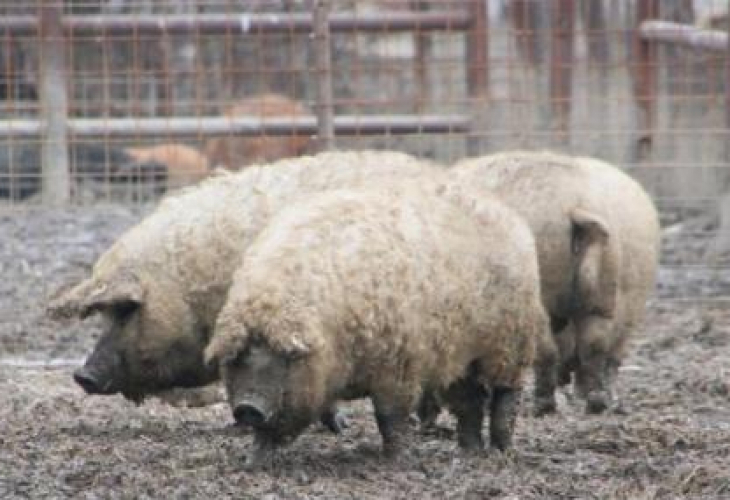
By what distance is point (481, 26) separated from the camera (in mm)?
12805

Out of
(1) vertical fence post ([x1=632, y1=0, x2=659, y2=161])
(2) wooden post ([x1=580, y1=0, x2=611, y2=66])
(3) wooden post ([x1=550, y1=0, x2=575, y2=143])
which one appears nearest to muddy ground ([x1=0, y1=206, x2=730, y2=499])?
(1) vertical fence post ([x1=632, y1=0, x2=659, y2=161])

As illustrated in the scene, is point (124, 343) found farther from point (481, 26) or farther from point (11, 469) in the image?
point (481, 26)

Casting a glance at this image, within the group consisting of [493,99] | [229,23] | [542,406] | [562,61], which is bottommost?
A: [542,406]

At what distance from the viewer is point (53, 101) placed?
12586mm

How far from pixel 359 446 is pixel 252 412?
0.90 meters

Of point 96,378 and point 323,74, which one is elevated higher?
point 323,74

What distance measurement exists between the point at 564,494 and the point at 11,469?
168 centimetres

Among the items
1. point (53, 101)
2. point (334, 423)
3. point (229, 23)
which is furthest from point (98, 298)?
point (53, 101)

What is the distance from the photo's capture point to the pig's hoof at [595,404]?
8578 millimetres

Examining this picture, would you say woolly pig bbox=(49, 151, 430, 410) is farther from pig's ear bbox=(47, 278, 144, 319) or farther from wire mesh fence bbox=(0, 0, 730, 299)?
wire mesh fence bbox=(0, 0, 730, 299)

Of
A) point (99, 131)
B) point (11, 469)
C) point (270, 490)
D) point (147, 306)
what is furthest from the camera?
point (99, 131)

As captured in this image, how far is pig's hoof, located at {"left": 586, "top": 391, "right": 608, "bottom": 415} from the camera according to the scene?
8.58 meters

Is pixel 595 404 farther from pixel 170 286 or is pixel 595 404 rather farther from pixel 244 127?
pixel 244 127

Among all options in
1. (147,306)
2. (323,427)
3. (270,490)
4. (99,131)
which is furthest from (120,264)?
(99,131)
